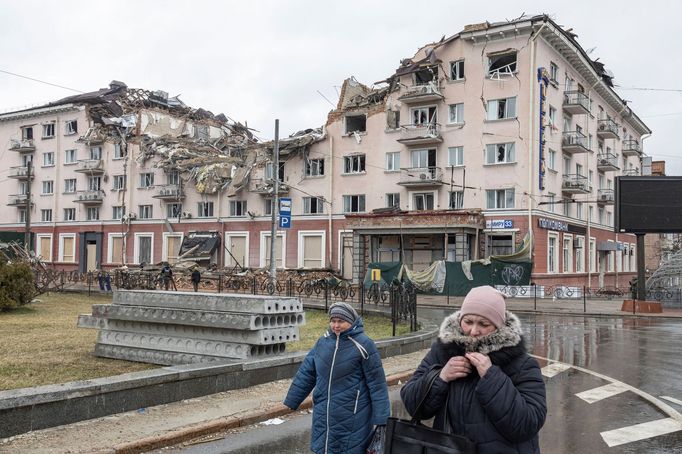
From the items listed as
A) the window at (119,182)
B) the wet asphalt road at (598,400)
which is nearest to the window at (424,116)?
the wet asphalt road at (598,400)

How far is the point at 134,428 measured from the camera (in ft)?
22.2

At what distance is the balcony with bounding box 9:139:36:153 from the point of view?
196 feet

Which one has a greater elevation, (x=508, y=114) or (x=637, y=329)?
(x=508, y=114)

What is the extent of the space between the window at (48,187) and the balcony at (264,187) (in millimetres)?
24725

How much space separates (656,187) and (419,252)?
53.8ft

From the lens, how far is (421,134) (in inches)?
1554

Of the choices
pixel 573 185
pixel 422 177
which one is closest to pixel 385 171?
pixel 422 177

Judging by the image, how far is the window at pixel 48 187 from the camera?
59219 millimetres

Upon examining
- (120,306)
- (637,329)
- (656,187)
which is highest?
(656,187)

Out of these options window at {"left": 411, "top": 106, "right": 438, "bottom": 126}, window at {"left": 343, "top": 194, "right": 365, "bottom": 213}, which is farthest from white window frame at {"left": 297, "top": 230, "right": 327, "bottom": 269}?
window at {"left": 411, "top": 106, "right": 438, "bottom": 126}

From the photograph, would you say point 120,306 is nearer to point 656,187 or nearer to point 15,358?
point 15,358

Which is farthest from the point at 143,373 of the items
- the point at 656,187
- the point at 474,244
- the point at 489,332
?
the point at 474,244

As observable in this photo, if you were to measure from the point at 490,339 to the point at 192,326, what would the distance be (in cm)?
772

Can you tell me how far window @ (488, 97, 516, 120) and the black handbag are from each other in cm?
3617
